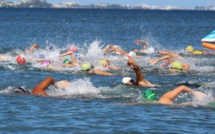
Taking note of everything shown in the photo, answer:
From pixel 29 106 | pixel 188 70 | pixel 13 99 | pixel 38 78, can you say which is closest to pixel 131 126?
pixel 29 106

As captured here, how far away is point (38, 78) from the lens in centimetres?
2180

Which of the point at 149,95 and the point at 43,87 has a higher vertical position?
the point at 43,87

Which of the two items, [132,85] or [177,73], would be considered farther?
[177,73]

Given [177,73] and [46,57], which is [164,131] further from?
[46,57]

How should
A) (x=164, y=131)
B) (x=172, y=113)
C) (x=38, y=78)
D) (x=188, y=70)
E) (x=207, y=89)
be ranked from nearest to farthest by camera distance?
(x=164, y=131) → (x=172, y=113) → (x=207, y=89) → (x=38, y=78) → (x=188, y=70)

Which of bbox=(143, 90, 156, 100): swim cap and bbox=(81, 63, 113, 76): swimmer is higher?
bbox=(143, 90, 156, 100): swim cap

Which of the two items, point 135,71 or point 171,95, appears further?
point 135,71

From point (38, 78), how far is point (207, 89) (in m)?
5.84

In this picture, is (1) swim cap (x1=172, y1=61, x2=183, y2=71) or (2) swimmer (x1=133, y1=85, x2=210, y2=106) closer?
(2) swimmer (x1=133, y1=85, x2=210, y2=106)

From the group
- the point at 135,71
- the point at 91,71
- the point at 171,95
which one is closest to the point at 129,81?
the point at 135,71

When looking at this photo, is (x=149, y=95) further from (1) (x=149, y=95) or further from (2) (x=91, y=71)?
(2) (x=91, y=71)

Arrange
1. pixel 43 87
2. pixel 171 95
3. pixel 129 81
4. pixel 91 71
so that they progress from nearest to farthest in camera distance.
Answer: pixel 171 95 → pixel 43 87 → pixel 129 81 → pixel 91 71

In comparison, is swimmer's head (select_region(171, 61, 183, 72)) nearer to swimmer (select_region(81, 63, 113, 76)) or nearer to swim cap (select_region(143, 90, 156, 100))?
swimmer (select_region(81, 63, 113, 76))

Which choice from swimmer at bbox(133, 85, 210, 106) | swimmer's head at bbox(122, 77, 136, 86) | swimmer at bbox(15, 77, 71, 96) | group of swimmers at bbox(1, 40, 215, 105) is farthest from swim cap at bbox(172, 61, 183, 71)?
swimmer at bbox(133, 85, 210, 106)
